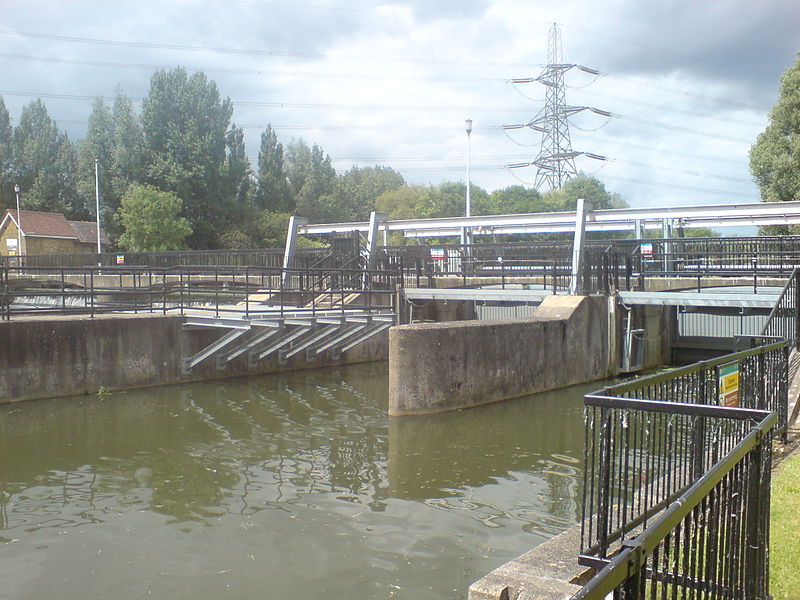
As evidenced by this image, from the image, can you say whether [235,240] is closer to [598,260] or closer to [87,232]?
[87,232]

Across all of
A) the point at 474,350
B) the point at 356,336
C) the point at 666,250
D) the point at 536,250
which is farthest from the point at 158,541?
the point at 666,250

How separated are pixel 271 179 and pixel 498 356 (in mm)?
56011

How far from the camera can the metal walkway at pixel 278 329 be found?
54.1ft

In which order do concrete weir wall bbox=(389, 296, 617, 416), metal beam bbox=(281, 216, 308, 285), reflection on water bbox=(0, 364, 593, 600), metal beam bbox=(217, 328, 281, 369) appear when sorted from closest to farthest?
reflection on water bbox=(0, 364, 593, 600) → concrete weir wall bbox=(389, 296, 617, 416) → metal beam bbox=(217, 328, 281, 369) → metal beam bbox=(281, 216, 308, 285)

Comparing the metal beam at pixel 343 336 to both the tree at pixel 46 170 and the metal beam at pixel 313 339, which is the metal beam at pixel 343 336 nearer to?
the metal beam at pixel 313 339

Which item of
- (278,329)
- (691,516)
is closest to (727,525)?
(691,516)

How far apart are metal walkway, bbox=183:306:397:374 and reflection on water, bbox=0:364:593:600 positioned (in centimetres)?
194

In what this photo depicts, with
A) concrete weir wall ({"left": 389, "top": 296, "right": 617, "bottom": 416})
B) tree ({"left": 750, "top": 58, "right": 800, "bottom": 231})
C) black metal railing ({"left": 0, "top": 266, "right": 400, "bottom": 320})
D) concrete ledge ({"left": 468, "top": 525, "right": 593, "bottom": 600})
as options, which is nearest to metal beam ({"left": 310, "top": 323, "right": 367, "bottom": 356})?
black metal railing ({"left": 0, "top": 266, "right": 400, "bottom": 320})

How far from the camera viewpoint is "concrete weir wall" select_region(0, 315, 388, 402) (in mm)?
15258

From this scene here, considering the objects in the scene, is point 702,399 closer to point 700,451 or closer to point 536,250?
point 700,451

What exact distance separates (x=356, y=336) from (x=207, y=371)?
3703mm

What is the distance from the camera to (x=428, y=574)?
674 cm

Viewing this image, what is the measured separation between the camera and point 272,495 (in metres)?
9.33

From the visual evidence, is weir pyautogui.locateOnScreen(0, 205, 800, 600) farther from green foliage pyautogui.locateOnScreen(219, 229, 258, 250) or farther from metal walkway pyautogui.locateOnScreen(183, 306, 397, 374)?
green foliage pyautogui.locateOnScreen(219, 229, 258, 250)
